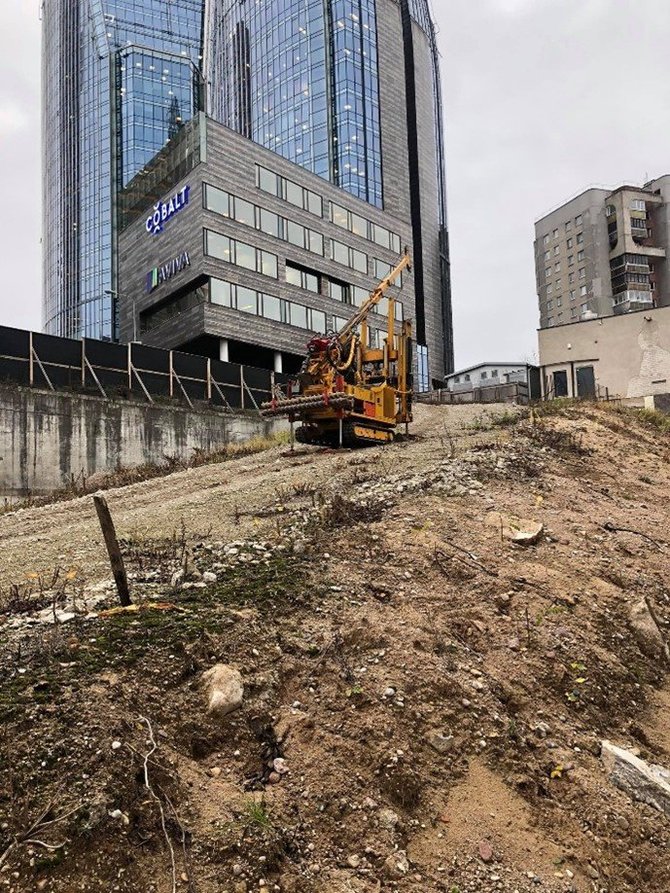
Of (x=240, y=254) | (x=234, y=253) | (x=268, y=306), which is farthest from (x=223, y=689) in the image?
(x=268, y=306)

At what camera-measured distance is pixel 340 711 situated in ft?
13.9

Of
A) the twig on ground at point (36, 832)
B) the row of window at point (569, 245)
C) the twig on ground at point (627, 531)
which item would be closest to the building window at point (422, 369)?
the row of window at point (569, 245)

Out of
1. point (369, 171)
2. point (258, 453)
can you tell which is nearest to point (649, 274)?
point (369, 171)

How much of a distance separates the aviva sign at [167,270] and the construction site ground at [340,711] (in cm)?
3304

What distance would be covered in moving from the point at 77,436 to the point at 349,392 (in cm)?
1080

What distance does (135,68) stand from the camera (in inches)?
3681

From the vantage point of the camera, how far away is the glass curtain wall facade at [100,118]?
303ft

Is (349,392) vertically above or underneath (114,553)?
above

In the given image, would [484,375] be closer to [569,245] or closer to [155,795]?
[569,245]

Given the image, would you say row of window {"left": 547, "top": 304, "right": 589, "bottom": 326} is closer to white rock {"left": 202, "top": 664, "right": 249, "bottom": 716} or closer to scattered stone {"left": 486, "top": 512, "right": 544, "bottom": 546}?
scattered stone {"left": 486, "top": 512, "right": 544, "bottom": 546}

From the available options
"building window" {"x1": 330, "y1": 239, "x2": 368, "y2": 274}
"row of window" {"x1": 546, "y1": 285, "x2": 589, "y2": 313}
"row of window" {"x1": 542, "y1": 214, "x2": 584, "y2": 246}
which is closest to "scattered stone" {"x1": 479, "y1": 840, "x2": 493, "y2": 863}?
"building window" {"x1": 330, "y1": 239, "x2": 368, "y2": 274}

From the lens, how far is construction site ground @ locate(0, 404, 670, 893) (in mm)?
3211

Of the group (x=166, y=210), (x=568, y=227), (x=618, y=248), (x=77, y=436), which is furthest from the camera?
(x=568, y=227)

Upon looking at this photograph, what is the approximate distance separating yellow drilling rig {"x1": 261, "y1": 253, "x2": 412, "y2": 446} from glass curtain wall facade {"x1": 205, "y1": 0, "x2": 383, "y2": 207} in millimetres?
57028
